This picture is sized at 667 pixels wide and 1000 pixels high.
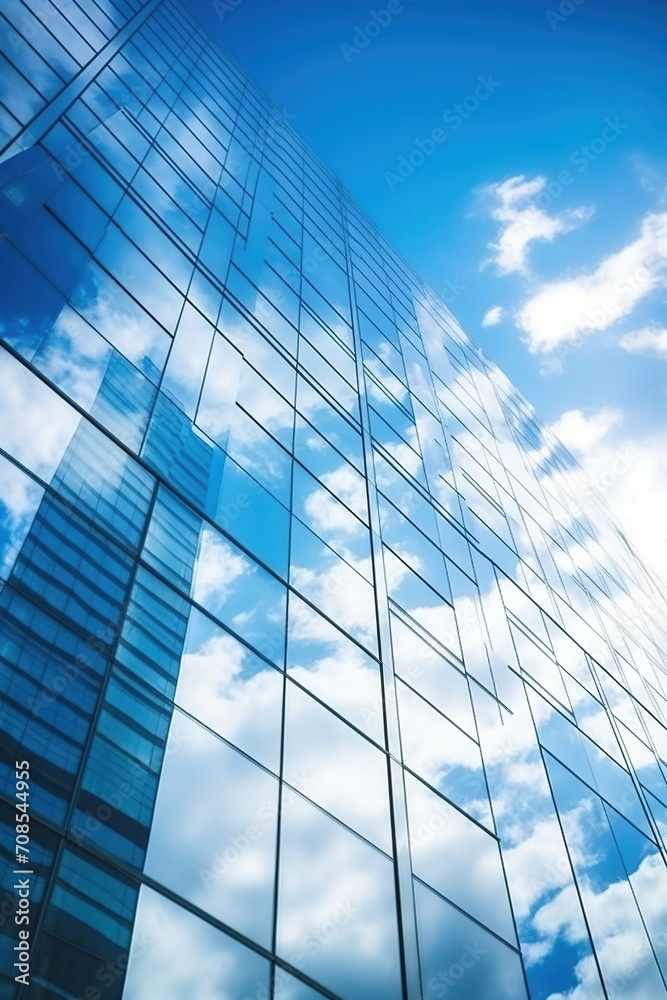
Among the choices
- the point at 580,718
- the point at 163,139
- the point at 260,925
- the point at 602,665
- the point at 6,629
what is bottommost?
the point at 260,925

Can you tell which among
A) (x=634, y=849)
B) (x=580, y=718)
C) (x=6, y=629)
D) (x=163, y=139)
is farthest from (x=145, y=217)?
(x=634, y=849)

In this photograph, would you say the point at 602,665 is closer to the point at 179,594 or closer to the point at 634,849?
→ the point at 634,849

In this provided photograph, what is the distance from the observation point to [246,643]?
30.1 feet

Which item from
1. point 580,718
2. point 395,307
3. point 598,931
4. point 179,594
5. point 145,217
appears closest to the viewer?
point 179,594

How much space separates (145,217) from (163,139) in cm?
463

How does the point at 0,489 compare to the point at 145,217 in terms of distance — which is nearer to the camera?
the point at 0,489

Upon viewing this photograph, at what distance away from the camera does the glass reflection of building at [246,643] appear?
254 inches

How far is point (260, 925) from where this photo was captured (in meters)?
6.80

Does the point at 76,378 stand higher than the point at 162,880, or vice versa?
the point at 76,378

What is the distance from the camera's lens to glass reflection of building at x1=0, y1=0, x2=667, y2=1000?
6445 mm

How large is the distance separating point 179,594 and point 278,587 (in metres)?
2.11

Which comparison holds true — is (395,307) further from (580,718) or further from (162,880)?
(162,880)

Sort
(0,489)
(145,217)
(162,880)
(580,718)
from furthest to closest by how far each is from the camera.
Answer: (580,718) < (145,217) < (0,489) < (162,880)

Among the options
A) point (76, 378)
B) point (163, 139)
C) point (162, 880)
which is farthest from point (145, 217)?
point (162, 880)
